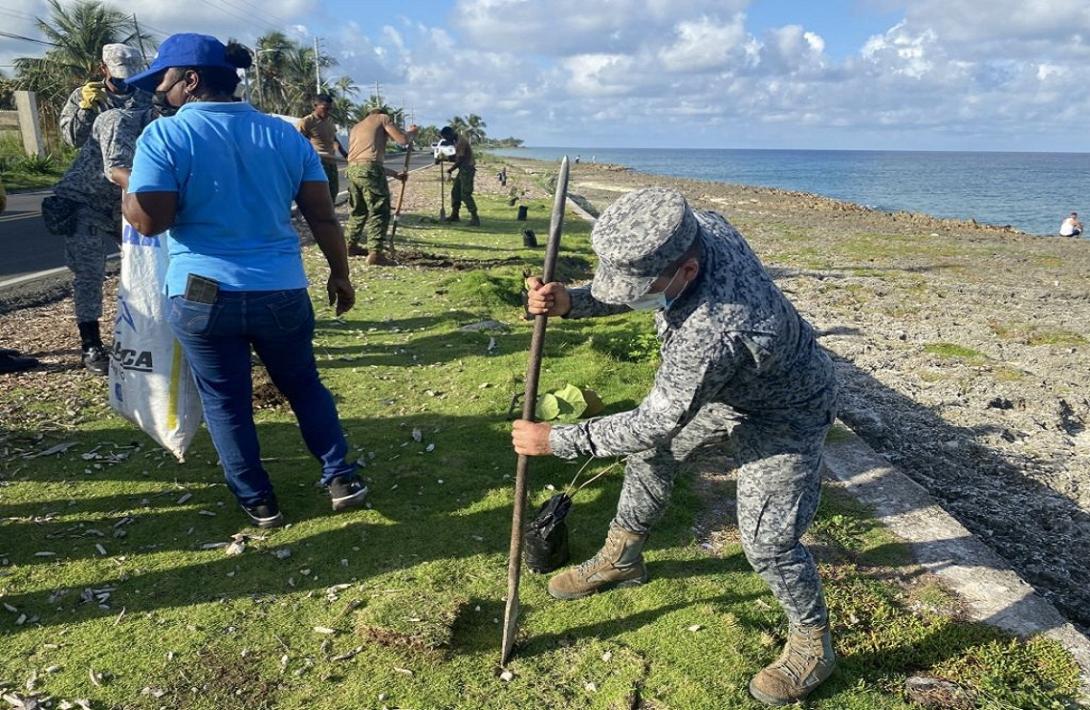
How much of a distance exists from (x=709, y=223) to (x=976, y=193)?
221ft

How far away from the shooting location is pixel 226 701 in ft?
9.53

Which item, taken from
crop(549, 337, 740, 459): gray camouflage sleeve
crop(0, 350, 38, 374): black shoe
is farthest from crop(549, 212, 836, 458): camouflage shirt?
crop(0, 350, 38, 374): black shoe

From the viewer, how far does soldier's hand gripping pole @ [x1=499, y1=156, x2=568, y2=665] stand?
291 centimetres

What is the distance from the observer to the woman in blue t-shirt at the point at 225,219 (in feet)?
10.9

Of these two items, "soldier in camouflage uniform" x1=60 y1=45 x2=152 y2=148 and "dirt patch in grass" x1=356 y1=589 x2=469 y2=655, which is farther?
"soldier in camouflage uniform" x1=60 y1=45 x2=152 y2=148

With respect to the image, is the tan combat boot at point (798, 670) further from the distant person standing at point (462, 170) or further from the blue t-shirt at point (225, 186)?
the distant person standing at point (462, 170)

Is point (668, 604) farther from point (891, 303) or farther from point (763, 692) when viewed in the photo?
point (891, 303)

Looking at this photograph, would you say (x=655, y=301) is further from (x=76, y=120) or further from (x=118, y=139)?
(x=76, y=120)

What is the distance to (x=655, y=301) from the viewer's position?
8.16ft

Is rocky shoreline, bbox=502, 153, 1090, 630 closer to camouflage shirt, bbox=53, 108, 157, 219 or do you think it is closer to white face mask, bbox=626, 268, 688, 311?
white face mask, bbox=626, 268, 688, 311

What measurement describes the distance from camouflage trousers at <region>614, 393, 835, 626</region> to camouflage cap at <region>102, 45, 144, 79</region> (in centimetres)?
472

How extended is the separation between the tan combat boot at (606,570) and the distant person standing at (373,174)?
340 inches

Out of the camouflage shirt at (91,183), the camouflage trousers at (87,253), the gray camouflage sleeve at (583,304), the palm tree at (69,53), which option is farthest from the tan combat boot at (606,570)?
the palm tree at (69,53)

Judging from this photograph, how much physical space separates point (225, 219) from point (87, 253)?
3.30 m
